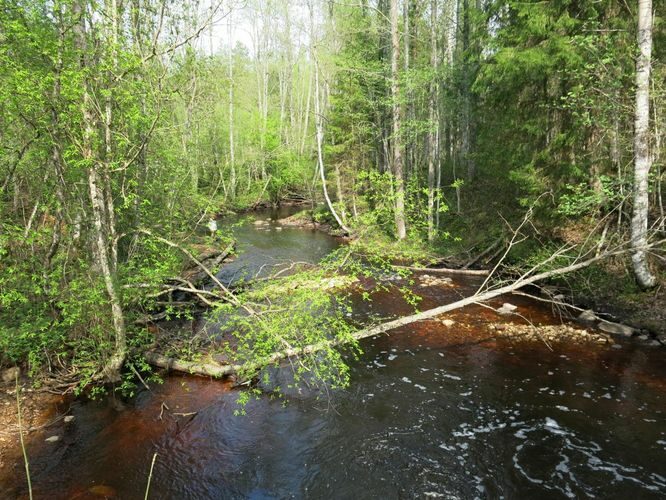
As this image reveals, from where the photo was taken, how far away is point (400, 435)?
21.2 ft

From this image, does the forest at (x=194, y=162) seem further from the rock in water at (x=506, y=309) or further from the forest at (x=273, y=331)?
the rock in water at (x=506, y=309)

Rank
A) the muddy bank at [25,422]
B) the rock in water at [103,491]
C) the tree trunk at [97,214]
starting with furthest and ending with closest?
the tree trunk at [97,214] < the muddy bank at [25,422] < the rock in water at [103,491]

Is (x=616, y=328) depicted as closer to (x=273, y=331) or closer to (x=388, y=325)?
(x=388, y=325)

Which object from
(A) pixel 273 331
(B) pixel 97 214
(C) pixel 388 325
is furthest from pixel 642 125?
(B) pixel 97 214

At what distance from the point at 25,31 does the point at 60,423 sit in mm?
5807

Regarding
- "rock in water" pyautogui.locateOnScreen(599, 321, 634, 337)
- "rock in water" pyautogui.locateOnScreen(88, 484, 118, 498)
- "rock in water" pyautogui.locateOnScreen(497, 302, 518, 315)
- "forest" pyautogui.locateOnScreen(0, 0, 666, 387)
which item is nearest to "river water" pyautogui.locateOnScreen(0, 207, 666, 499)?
"rock in water" pyautogui.locateOnScreen(88, 484, 118, 498)

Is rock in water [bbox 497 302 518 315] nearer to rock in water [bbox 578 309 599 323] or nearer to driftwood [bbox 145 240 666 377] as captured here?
rock in water [bbox 578 309 599 323]

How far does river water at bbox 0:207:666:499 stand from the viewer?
5.47m

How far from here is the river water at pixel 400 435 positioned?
5473 millimetres

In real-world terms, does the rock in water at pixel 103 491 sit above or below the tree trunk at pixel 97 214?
below

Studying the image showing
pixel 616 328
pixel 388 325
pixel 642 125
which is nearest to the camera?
pixel 388 325

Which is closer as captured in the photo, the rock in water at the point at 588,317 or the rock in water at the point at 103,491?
the rock in water at the point at 103,491

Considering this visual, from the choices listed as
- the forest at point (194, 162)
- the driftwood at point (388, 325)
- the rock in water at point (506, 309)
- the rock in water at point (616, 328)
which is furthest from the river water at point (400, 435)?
the rock in water at point (506, 309)

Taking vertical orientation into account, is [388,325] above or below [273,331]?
below
